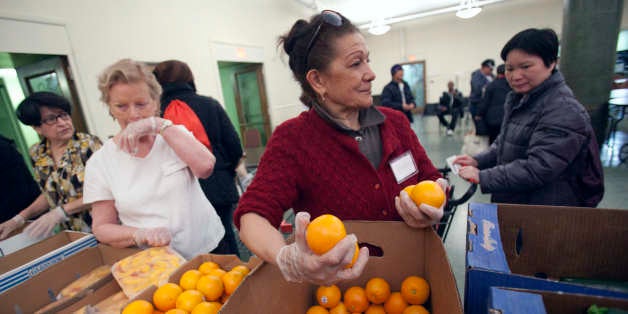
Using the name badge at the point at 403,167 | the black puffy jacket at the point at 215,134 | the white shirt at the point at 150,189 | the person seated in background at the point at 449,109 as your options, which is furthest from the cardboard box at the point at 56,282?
the person seated in background at the point at 449,109

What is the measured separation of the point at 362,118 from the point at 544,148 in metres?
0.99

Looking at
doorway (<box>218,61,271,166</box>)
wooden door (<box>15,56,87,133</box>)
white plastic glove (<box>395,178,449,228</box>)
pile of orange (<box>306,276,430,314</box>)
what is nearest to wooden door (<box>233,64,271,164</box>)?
doorway (<box>218,61,271,166</box>)

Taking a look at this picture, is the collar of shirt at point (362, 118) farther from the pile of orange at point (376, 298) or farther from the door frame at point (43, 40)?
the door frame at point (43, 40)

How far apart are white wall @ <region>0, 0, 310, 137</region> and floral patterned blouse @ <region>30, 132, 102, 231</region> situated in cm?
151

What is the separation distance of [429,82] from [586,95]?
9545 millimetres

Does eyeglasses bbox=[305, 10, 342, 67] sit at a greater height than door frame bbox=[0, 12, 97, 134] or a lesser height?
lesser

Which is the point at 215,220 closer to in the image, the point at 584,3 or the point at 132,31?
the point at 132,31

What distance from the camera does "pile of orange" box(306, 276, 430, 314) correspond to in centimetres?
83

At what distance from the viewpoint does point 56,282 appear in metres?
1.13

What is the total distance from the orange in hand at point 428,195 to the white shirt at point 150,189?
1.15 meters

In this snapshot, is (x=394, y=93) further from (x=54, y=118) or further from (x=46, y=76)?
(x=46, y=76)

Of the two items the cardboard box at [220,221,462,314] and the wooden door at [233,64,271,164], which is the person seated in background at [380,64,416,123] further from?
the cardboard box at [220,221,462,314]

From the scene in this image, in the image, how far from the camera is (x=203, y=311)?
32.8 inches

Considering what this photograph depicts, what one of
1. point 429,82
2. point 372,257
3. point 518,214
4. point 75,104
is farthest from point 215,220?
point 429,82
